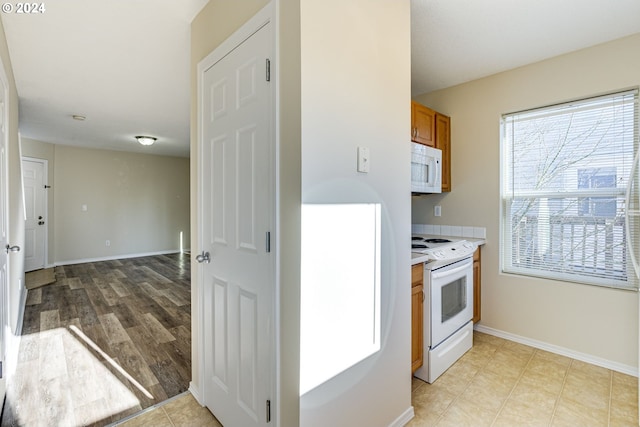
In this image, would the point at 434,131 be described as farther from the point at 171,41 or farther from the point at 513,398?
the point at 171,41

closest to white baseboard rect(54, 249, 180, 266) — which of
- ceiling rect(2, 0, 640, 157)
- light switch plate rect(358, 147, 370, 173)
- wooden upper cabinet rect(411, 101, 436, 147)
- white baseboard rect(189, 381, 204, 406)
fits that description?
ceiling rect(2, 0, 640, 157)

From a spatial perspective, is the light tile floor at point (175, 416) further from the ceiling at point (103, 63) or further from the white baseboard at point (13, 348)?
the ceiling at point (103, 63)

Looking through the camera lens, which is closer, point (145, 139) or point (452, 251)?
point (452, 251)

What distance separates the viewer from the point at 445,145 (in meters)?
3.07

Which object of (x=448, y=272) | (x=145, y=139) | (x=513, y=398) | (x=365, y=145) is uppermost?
(x=145, y=139)

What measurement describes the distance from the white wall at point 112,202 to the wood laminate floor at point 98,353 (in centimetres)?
190

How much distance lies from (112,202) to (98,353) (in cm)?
496

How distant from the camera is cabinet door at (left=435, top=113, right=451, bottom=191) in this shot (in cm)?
300

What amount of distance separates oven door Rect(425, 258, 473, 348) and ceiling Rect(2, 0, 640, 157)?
1.69 metres

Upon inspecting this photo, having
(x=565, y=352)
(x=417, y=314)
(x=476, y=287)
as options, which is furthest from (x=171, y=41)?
(x=565, y=352)

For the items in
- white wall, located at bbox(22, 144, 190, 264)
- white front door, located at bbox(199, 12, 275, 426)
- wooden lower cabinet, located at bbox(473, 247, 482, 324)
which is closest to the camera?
white front door, located at bbox(199, 12, 275, 426)

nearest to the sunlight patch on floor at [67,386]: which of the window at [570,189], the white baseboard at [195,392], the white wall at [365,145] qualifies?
the white baseboard at [195,392]

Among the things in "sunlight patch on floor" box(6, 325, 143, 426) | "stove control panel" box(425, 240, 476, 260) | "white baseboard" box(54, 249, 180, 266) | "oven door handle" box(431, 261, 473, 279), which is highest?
"stove control panel" box(425, 240, 476, 260)

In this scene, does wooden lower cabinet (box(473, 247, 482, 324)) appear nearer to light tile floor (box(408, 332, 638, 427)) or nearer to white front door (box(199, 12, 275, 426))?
light tile floor (box(408, 332, 638, 427))
